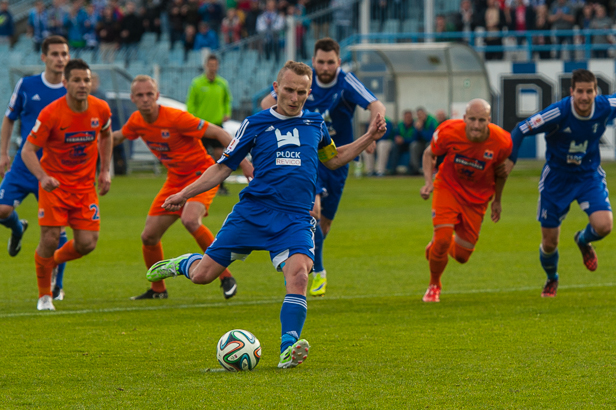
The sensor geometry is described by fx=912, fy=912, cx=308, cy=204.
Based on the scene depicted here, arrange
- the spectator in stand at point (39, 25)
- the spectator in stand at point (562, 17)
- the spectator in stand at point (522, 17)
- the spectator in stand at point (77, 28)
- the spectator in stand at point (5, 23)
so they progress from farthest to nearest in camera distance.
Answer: the spectator in stand at point (5, 23) < the spectator in stand at point (39, 25) < the spectator in stand at point (77, 28) < the spectator in stand at point (522, 17) < the spectator in stand at point (562, 17)

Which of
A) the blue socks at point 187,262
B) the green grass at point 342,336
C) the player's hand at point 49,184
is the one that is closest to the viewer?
the green grass at point 342,336

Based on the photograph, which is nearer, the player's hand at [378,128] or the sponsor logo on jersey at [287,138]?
the sponsor logo on jersey at [287,138]

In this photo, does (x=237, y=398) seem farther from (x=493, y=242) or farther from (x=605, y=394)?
(x=493, y=242)

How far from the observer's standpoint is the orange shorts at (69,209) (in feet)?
25.4

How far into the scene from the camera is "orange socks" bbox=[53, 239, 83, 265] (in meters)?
8.09

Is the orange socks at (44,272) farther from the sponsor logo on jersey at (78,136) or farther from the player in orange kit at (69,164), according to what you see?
the sponsor logo on jersey at (78,136)

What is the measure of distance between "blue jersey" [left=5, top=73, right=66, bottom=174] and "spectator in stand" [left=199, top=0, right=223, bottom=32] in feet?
67.7

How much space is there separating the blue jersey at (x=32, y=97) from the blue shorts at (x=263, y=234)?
3.52 meters

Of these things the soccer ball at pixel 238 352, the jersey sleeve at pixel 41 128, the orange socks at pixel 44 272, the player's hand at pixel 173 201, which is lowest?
the orange socks at pixel 44 272

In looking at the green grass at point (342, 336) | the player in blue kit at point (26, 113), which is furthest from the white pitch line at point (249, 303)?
the player in blue kit at point (26, 113)

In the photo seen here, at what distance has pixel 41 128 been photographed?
7633mm

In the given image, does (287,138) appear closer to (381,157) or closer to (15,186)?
(15,186)

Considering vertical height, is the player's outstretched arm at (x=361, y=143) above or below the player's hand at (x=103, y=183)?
above

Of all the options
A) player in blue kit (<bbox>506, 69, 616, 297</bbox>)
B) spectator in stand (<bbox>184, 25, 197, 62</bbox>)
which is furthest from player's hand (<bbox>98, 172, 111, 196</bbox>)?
spectator in stand (<bbox>184, 25, 197, 62</bbox>)
